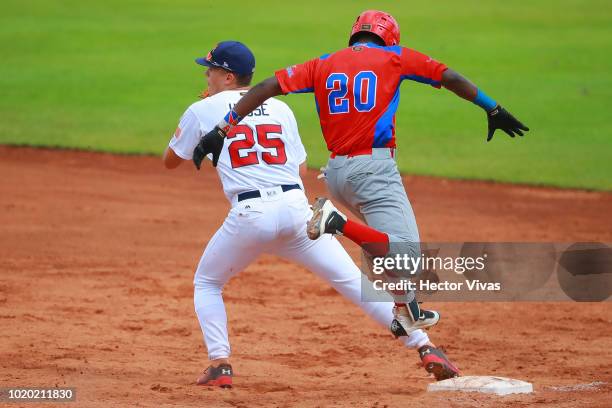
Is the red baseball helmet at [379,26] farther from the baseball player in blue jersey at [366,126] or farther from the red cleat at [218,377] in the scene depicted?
the red cleat at [218,377]

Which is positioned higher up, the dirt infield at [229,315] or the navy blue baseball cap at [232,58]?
the navy blue baseball cap at [232,58]

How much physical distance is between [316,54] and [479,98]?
1540 cm

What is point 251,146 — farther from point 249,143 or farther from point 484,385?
point 484,385

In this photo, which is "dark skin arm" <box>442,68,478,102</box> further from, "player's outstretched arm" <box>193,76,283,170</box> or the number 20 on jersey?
"player's outstretched arm" <box>193,76,283,170</box>

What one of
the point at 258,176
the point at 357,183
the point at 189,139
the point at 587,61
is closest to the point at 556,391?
the point at 357,183

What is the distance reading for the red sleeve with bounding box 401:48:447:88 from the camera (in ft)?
21.0

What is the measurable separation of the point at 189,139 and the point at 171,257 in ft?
13.9

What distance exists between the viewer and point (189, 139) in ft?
22.0

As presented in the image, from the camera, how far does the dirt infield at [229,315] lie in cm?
678

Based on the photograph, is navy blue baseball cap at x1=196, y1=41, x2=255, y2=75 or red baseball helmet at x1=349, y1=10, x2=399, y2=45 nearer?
red baseball helmet at x1=349, y1=10, x2=399, y2=45

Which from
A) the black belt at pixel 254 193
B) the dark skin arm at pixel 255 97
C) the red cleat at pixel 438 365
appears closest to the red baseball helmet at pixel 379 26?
the dark skin arm at pixel 255 97

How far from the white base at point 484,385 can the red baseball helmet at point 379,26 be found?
216 centimetres

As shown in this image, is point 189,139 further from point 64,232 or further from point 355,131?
point 64,232

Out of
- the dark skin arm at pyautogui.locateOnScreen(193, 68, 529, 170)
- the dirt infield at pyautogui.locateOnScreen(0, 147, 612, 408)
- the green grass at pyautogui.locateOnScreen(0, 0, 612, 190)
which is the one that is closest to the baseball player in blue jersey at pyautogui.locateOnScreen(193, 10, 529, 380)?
the dark skin arm at pyautogui.locateOnScreen(193, 68, 529, 170)
